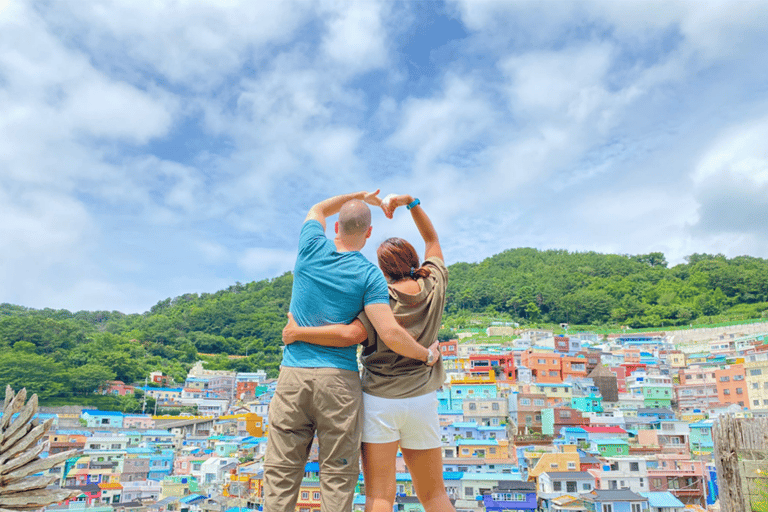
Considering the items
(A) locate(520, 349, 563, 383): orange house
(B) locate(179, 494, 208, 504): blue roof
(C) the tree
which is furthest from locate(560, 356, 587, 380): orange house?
(C) the tree

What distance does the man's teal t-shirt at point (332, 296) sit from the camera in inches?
88.4

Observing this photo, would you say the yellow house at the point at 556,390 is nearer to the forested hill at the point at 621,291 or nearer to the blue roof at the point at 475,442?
the blue roof at the point at 475,442

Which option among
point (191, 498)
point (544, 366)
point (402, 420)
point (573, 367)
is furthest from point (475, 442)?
point (402, 420)

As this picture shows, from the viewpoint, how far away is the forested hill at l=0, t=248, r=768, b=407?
4572 cm

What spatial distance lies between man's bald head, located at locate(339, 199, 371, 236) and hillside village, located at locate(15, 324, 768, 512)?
38.8 feet

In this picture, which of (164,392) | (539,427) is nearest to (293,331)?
(539,427)

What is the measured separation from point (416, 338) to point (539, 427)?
26167 mm

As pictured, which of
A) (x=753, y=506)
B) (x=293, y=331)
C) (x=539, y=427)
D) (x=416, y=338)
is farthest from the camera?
(x=539, y=427)

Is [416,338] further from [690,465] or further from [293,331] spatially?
[690,465]

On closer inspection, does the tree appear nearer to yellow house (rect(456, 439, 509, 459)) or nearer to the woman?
yellow house (rect(456, 439, 509, 459))

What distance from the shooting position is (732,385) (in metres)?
30.7

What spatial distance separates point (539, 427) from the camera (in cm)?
2652

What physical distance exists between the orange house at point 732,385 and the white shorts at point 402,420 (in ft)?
109

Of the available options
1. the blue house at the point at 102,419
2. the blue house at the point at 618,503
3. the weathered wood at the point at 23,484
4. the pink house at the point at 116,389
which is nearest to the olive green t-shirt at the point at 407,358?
the weathered wood at the point at 23,484
